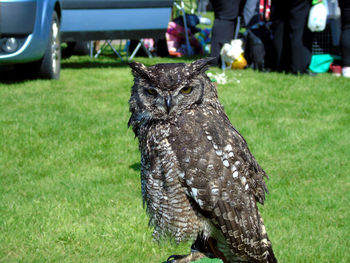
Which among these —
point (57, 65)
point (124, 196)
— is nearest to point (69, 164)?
point (124, 196)

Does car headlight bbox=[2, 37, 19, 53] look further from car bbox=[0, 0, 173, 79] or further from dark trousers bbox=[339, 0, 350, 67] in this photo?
dark trousers bbox=[339, 0, 350, 67]

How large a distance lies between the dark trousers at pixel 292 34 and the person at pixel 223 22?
0.70m

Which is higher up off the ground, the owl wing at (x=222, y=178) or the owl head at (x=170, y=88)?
the owl head at (x=170, y=88)

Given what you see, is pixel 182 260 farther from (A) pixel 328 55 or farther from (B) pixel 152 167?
(A) pixel 328 55

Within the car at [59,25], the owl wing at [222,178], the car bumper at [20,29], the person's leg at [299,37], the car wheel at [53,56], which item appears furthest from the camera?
the person's leg at [299,37]

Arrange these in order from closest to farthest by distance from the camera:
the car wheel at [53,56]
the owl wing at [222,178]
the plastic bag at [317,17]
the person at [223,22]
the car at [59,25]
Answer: the owl wing at [222,178] → the car at [59,25] → the car wheel at [53,56] → the plastic bag at [317,17] → the person at [223,22]

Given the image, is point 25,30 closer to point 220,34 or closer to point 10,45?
point 10,45

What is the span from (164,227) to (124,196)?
1738 millimetres

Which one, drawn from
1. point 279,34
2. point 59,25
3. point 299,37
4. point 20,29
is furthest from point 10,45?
point 299,37

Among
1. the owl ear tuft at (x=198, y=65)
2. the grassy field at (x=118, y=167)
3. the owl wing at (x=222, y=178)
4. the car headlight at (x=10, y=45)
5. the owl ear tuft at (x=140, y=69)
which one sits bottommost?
the grassy field at (x=118, y=167)

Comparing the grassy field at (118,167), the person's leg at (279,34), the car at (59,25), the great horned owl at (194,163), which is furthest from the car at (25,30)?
the great horned owl at (194,163)

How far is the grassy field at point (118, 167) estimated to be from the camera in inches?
149

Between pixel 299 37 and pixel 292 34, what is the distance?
0.39 ft

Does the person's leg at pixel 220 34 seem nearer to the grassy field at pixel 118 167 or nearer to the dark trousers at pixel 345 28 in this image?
the grassy field at pixel 118 167
